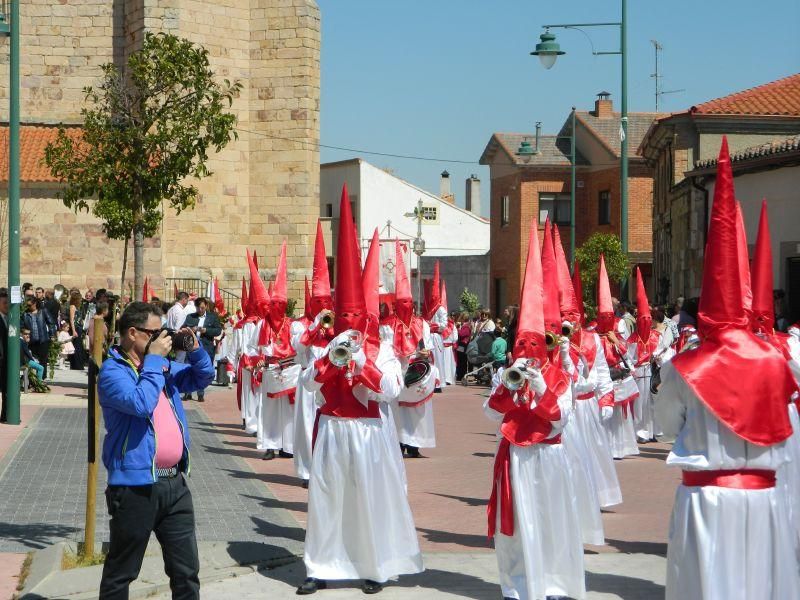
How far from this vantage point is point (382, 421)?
8602 mm

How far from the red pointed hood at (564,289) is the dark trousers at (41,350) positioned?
1353cm

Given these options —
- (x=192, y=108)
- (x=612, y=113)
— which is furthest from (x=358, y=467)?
(x=612, y=113)

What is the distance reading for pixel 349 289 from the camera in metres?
8.66

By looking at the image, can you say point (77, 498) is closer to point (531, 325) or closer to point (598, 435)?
point (598, 435)

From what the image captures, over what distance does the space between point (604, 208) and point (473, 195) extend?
2456 centimetres

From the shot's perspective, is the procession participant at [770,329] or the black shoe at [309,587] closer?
the procession participant at [770,329]

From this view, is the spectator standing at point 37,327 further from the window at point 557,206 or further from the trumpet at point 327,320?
the window at point 557,206

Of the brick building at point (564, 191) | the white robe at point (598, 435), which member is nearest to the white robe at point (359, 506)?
the white robe at point (598, 435)

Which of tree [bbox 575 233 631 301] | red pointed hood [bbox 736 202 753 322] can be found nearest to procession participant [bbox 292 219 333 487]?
red pointed hood [bbox 736 202 753 322]

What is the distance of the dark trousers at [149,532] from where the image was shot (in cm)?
652

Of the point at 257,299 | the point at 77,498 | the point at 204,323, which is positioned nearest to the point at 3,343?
the point at 257,299

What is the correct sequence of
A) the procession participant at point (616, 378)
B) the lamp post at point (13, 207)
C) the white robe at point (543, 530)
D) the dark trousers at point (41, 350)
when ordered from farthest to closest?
the dark trousers at point (41, 350) < the lamp post at point (13, 207) < the procession participant at point (616, 378) < the white robe at point (543, 530)

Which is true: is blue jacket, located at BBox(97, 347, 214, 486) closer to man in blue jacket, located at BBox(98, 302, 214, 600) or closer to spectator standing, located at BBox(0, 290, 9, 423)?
man in blue jacket, located at BBox(98, 302, 214, 600)

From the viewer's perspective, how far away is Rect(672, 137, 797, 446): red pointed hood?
600cm
